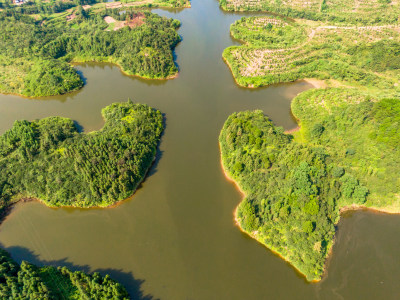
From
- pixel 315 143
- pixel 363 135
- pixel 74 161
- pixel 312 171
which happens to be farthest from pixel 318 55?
pixel 74 161

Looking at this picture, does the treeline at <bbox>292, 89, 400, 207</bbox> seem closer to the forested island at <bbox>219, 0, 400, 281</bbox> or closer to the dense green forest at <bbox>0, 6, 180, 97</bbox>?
the forested island at <bbox>219, 0, 400, 281</bbox>

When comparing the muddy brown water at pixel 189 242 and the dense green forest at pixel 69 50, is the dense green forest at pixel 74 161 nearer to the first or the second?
the muddy brown water at pixel 189 242

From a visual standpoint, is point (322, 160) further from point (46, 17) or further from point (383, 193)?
point (46, 17)

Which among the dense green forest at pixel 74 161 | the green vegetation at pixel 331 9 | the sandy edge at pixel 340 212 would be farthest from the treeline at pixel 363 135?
the green vegetation at pixel 331 9

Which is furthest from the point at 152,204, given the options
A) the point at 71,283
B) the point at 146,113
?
the point at 146,113

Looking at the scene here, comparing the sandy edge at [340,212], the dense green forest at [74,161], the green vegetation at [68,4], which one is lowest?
the sandy edge at [340,212]

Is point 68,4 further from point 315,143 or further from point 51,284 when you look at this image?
point 315,143
